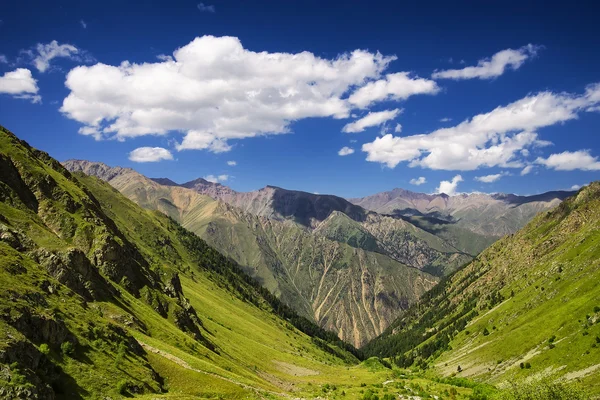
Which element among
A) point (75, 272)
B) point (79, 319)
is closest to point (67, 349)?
point (79, 319)

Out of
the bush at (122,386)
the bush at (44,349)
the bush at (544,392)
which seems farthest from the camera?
the bush at (544,392)

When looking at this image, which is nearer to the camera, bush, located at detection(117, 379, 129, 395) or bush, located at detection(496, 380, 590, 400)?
bush, located at detection(117, 379, 129, 395)

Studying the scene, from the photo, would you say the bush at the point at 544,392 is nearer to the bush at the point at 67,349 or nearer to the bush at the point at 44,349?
the bush at the point at 67,349

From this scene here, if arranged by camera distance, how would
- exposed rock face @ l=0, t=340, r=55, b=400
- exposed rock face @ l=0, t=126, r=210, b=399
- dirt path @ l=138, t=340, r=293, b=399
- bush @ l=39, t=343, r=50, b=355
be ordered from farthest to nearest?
dirt path @ l=138, t=340, r=293, b=399, bush @ l=39, t=343, r=50, b=355, exposed rock face @ l=0, t=126, r=210, b=399, exposed rock face @ l=0, t=340, r=55, b=400

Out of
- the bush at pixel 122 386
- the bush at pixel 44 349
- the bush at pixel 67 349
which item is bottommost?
the bush at pixel 122 386

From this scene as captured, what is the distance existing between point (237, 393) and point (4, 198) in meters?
→ 61.0

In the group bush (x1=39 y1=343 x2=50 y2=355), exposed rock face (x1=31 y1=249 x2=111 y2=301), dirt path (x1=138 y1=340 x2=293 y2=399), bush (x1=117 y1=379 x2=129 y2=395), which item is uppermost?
exposed rock face (x1=31 y1=249 x2=111 y2=301)

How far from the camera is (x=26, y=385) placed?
26547 millimetres

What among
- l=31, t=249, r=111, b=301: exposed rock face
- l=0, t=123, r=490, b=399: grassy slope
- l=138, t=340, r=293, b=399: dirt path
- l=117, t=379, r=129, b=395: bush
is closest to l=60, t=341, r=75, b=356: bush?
l=0, t=123, r=490, b=399: grassy slope

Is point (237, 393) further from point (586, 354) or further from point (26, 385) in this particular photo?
point (586, 354)

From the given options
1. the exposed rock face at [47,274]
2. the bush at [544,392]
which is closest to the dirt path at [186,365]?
the exposed rock face at [47,274]

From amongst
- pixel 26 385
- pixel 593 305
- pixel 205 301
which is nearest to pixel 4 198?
pixel 26 385

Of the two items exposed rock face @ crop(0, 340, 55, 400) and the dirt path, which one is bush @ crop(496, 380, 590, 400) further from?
exposed rock face @ crop(0, 340, 55, 400)

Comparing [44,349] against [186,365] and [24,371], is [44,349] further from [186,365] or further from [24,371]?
[186,365]
